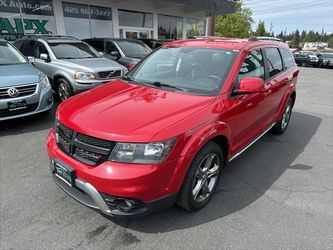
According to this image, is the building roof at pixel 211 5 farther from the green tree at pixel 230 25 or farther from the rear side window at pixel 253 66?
the green tree at pixel 230 25

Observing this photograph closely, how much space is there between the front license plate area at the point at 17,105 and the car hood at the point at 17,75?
34cm

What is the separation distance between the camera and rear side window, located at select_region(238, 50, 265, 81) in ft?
11.7

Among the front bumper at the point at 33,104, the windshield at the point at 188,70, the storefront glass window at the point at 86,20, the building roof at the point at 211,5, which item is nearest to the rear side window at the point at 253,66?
the windshield at the point at 188,70

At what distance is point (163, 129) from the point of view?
2451 mm

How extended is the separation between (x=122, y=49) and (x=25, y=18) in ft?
18.8

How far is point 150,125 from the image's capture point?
2.50m

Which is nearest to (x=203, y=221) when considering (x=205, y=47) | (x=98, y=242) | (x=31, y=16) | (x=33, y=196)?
(x=98, y=242)

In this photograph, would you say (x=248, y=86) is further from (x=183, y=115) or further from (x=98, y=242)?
(x=98, y=242)

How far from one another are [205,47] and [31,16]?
11.6 metres

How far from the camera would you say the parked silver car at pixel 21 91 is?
499cm

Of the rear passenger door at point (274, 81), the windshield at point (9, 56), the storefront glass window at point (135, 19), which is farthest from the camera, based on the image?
the storefront glass window at point (135, 19)

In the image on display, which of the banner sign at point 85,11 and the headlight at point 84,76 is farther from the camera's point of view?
the banner sign at point 85,11

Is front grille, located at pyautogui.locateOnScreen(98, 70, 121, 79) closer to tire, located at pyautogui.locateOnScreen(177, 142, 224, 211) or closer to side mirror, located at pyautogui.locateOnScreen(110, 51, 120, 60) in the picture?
side mirror, located at pyautogui.locateOnScreen(110, 51, 120, 60)

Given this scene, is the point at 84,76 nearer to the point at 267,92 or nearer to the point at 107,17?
the point at 267,92
